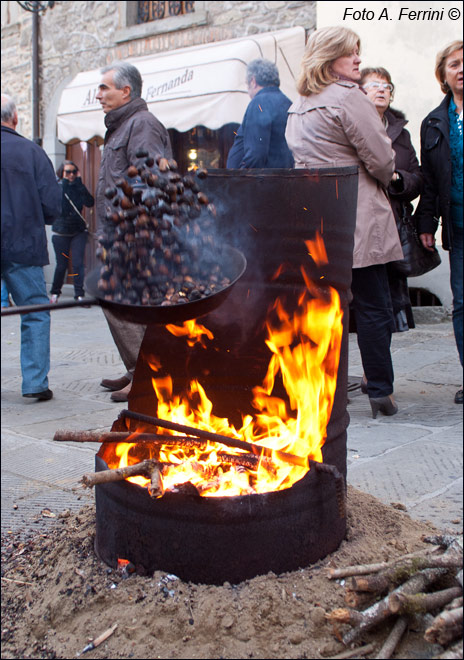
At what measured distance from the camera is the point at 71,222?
11500mm

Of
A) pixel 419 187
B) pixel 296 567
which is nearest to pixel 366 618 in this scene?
pixel 296 567

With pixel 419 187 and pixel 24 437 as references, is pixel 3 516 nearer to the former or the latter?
pixel 24 437

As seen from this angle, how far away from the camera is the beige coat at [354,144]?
4129 millimetres

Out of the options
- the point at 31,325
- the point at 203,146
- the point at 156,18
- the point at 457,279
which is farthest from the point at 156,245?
the point at 156,18

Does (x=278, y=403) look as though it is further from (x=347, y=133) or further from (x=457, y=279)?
(x=457, y=279)

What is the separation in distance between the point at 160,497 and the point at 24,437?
245 cm

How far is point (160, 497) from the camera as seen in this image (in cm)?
224

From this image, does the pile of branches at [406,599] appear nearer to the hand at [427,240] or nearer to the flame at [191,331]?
the flame at [191,331]

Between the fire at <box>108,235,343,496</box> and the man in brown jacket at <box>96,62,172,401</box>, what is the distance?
2.27 metres

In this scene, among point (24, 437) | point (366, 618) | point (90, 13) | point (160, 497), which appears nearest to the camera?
point (366, 618)

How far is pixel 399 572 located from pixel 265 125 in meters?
4.55

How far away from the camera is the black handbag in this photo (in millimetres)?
4891

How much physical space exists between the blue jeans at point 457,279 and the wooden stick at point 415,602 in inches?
114

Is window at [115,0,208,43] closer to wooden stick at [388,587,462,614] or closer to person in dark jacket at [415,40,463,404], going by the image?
person in dark jacket at [415,40,463,404]
